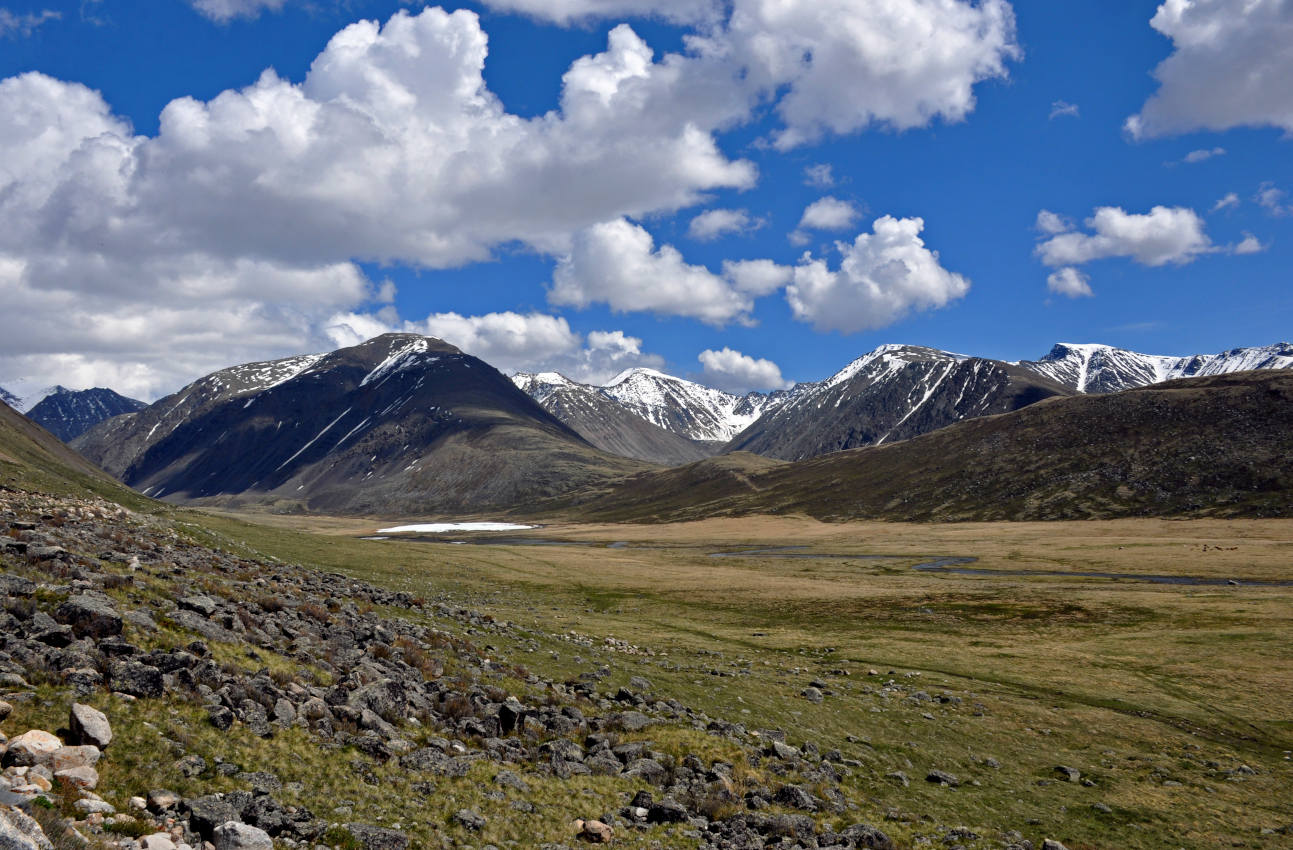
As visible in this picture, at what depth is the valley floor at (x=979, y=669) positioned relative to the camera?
26.4 m

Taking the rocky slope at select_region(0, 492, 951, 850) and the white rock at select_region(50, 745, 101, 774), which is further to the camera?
the rocky slope at select_region(0, 492, 951, 850)

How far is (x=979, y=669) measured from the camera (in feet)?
156

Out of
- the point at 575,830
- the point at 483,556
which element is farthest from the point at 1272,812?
the point at 483,556

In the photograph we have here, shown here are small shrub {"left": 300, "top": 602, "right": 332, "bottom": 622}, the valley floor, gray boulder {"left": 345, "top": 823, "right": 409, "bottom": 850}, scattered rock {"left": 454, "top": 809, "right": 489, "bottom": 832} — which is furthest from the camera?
small shrub {"left": 300, "top": 602, "right": 332, "bottom": 622}

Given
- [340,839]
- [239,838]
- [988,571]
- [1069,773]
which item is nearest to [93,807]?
[239,838]

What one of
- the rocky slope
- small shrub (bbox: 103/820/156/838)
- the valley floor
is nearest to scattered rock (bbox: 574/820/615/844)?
the rocky slope

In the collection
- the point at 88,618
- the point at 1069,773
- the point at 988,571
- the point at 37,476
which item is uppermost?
the point at 37,476

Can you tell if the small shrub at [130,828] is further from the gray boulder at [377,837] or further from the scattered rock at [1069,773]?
the scattered rock at [1069,773]

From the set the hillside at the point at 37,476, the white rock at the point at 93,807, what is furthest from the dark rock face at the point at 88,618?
the hillside at the point at 37,476

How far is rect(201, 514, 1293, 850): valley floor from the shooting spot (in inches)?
1040

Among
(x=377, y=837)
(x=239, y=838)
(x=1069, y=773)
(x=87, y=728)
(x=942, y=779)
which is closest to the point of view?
(x=239, y=838)

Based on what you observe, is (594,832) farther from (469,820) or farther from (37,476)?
(37,476)

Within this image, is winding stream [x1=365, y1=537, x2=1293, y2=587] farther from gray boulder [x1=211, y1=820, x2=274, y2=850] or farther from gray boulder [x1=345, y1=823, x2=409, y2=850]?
gray boulder [x1=211, y1=820, x2=274, y2=850]

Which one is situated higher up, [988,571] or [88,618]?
[88,618]
